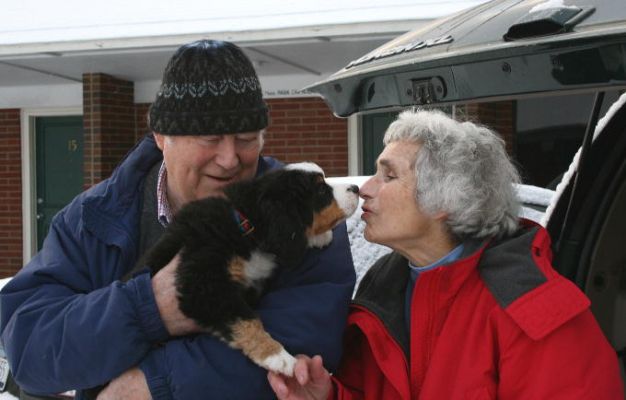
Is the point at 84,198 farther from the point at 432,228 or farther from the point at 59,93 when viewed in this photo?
the point at 59,93

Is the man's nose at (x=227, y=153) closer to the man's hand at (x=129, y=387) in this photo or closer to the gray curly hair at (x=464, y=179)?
the gray curly hair at (x=464, y=179)

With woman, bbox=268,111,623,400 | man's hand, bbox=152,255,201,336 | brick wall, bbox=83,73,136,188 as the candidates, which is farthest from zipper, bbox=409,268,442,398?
brick wall, bbox=83,73,136,188

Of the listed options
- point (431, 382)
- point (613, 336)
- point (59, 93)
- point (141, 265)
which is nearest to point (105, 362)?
point (141, 265)

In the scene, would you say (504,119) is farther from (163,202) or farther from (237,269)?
(237,269)

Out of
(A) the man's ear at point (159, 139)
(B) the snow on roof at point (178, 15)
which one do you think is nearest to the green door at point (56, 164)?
(B) the snow on roof at point (178, 15)

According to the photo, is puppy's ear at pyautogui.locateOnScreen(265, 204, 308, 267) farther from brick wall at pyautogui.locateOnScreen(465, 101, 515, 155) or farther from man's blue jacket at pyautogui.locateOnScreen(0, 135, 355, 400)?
brick wall at pyautogui.locateOnScreen(465, 101, 515, 155)

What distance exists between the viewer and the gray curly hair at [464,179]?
2.41 m

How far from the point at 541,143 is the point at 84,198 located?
8.06 meters

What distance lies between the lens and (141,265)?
7.64 ft

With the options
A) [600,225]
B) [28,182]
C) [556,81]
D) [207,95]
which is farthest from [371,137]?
[556,81]

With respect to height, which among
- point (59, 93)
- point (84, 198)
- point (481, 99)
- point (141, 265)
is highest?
point (59, 93)

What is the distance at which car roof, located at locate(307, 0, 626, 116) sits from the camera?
1672 mm

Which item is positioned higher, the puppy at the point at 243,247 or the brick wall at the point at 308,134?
the brick wall at the point at 308,134

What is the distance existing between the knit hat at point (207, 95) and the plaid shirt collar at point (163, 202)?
0.18 m
